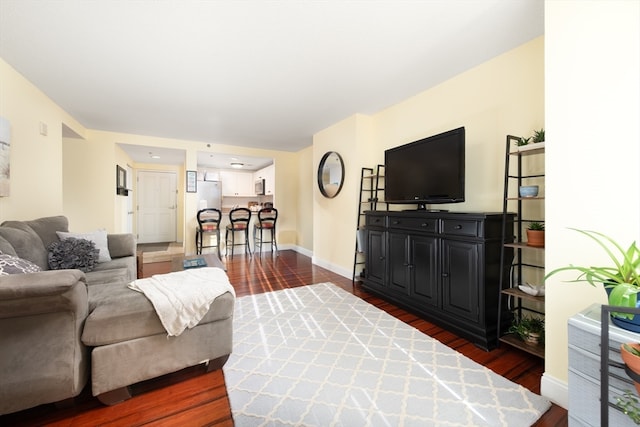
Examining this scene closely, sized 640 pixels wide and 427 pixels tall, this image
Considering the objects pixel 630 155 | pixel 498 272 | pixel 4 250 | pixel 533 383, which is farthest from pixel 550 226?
pixel 4 250

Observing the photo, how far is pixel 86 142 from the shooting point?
4273 mm

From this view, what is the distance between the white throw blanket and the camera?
1.37m

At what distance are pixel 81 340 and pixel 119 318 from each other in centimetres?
17

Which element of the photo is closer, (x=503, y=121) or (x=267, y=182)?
(x=503, y=121)

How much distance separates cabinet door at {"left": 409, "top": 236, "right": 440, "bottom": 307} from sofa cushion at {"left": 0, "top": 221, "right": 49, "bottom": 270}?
3227 mm

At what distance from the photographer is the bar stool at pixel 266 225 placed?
5.57m

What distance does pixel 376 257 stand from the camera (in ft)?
9.88

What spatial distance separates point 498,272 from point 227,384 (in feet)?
6.99

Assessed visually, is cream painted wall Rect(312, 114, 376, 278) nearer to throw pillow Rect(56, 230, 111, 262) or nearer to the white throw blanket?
the white throw blanket

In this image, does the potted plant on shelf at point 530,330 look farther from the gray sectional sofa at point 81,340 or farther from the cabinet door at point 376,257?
the gray sectional sofa at point 81,340

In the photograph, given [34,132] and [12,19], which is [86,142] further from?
[12,19]

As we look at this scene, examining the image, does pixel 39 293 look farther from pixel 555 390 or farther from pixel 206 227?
pixel 206 227

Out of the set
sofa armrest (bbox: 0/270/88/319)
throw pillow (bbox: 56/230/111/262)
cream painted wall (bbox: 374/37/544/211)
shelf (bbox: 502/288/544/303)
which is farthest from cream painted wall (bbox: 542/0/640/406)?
throw pillow (bbox: 56/230/111/262)

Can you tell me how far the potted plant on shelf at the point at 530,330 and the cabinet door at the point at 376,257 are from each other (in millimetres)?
1248
